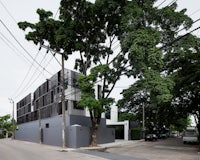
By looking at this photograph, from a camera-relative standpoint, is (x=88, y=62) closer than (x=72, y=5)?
No

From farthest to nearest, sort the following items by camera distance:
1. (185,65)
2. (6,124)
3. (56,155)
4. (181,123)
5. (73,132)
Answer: (6,124), (181,123), (73,132), (185,65), (56,155)

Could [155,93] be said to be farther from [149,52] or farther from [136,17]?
[136,17]

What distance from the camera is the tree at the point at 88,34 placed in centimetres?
3444

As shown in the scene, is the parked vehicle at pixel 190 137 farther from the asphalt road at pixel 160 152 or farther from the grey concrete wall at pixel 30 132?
the grey concrete wall at pixel 30 132

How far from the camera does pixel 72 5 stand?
115ft

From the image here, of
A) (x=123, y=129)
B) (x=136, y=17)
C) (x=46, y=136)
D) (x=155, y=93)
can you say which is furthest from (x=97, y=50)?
(x=123, y=129)

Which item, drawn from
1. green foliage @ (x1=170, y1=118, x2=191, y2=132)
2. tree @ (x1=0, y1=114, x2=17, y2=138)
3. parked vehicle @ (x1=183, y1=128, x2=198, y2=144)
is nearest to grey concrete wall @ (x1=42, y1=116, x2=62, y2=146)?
parked vehicle @ (x1=183, y1=128, x2=198, y2=144)

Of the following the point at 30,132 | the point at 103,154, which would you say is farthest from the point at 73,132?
the point at 30,132

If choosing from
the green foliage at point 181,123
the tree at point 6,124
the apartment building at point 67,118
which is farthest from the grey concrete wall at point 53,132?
the tree at point 6,124

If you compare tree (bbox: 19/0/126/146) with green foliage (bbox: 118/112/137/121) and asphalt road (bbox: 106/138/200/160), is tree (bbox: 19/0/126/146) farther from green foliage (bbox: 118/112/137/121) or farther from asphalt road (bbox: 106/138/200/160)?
green foliage (bbox: 118/112/137/121)

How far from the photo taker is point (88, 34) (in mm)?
37281

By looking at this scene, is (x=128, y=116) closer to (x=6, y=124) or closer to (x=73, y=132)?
(x=73, y=132)

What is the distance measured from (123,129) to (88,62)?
2512cm

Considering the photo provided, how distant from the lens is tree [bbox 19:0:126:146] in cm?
3444
